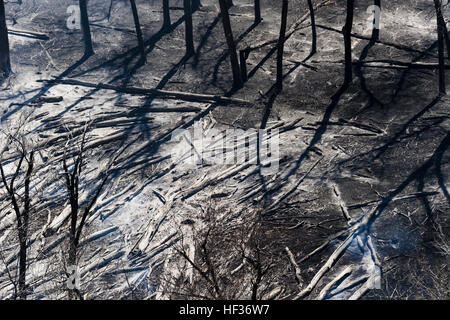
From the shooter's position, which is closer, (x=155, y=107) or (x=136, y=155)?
(x=136, y=155)

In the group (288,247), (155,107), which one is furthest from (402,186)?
(155,107)

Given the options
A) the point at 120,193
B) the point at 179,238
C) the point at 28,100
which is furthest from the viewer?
the point at 28,100

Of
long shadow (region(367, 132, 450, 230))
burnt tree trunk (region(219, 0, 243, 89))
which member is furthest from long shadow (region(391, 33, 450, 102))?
burnt tree trunk (region(219, 0, 243, 89))

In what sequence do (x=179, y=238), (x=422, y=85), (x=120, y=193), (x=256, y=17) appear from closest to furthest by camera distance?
(x=179, y=238) < (x=120, y=193) < (x=422, y=85) < (x=256, y=17)

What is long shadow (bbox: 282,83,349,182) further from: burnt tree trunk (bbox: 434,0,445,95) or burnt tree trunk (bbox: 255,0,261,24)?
burnt tree trunk (bbox: 255,0,261,24)

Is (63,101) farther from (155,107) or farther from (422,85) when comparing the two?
(422,85)

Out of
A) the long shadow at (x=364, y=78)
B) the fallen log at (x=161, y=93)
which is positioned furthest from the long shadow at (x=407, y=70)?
the fallen log at (x=161, y=93)

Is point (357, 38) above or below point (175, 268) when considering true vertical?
above
